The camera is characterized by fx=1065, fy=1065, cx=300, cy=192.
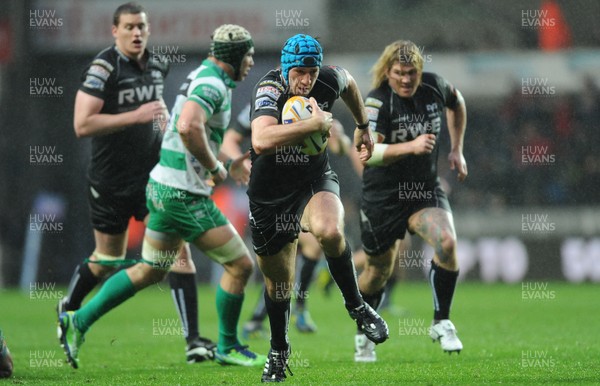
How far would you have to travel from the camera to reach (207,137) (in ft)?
26.8

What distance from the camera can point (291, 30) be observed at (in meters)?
22.5

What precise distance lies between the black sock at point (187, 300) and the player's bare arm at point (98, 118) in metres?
1.32

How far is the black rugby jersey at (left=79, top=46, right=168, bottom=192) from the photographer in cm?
896

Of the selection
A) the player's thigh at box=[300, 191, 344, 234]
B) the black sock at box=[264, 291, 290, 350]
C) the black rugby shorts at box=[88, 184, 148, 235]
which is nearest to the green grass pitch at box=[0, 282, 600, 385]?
the black sock at box=[264, 291, 290, 350]

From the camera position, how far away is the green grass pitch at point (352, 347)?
725 cm

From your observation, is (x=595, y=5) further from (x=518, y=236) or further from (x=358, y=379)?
(x=358, y=379)

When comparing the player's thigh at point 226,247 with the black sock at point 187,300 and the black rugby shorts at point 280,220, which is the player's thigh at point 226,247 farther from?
the black rugby shorts at point 280,220

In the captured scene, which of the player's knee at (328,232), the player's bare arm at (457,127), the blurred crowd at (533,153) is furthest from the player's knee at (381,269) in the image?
the blurred crowd at (533,153)

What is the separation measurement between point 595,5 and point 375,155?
54.3 ft

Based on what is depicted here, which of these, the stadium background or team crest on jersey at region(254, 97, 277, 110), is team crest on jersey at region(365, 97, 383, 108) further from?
the stadium background

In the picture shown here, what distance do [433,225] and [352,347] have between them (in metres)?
1.98

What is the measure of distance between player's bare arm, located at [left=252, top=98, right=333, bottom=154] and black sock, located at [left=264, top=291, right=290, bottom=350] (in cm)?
115

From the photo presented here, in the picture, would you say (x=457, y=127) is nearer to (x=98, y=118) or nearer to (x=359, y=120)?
(x=359, y=120)

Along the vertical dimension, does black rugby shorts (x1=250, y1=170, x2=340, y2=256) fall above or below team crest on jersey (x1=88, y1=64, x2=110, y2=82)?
below
